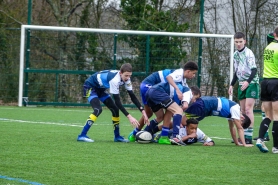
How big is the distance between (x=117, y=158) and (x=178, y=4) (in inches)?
612

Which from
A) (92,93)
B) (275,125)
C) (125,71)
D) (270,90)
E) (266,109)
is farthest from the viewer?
(92,93)

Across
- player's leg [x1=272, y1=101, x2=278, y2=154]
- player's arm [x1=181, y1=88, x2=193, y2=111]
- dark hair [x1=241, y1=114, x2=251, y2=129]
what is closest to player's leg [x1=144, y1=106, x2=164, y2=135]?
player's arm [x1=181, y1=88, x2=193, y2=111]

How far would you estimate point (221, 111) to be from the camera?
10688 millimetres

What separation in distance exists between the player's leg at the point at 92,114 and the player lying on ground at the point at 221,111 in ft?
4.99

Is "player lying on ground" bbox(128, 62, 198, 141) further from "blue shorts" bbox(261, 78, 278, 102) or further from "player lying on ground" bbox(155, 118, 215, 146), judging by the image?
"blue shorts" bbox(261, 78, 278, 102)

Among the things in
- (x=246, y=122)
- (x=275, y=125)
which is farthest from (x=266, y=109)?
(x=246, y=122)

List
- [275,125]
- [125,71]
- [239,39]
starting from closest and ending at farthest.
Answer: [275,125], [125,71], [239,39]

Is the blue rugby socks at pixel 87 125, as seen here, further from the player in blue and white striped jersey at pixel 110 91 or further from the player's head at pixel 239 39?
the player's head at pixel 239 39

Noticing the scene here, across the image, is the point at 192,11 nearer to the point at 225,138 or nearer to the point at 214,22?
the point at 214,22

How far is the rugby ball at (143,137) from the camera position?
34.9 ft

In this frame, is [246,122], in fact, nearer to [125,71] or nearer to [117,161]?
[125,71]

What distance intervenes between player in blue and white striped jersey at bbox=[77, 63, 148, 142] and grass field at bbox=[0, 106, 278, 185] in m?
0.34

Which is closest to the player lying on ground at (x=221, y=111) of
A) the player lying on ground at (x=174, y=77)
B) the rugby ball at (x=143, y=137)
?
the player lying on ground at (x=174, y=77)

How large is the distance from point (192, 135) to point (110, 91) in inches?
61.6
